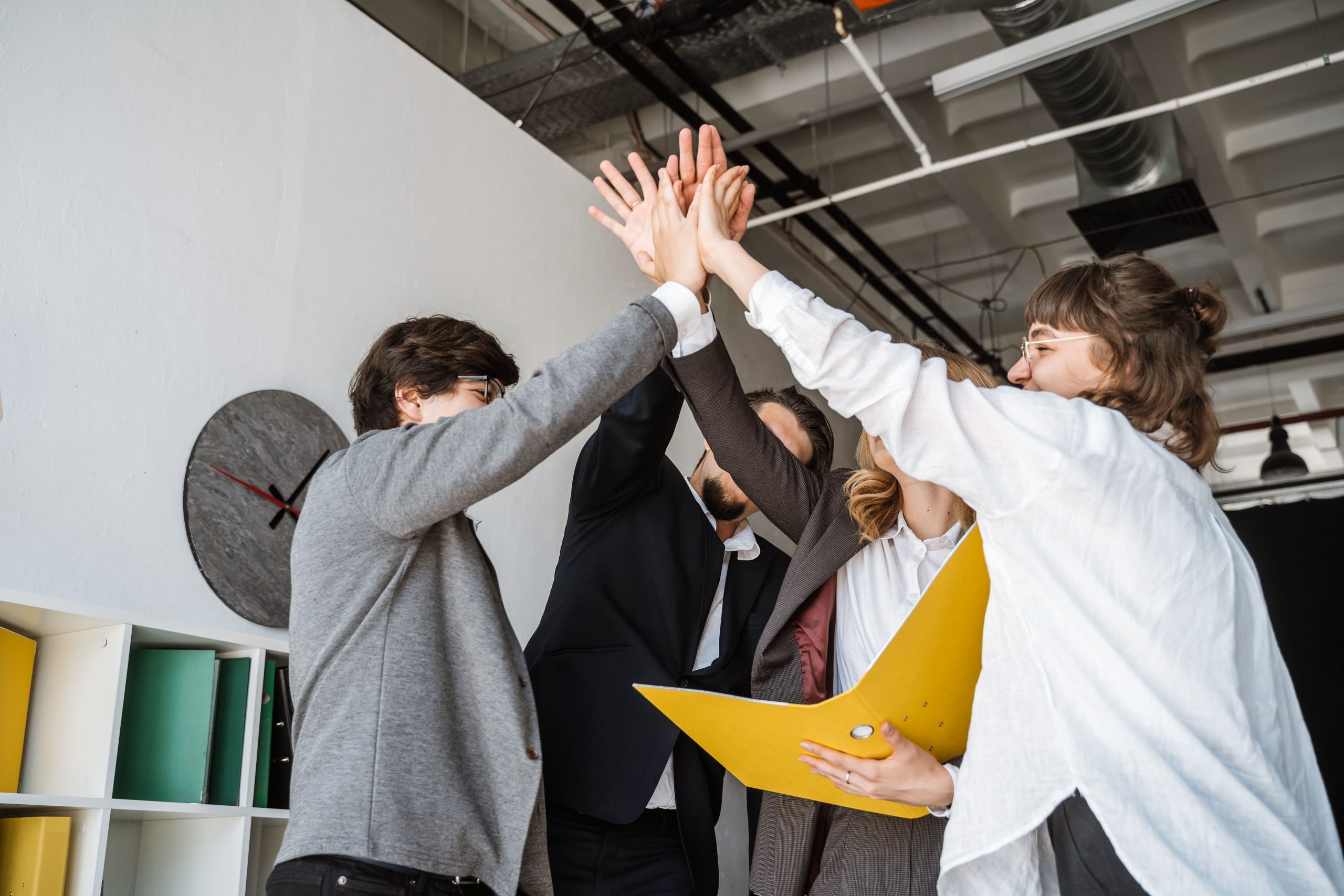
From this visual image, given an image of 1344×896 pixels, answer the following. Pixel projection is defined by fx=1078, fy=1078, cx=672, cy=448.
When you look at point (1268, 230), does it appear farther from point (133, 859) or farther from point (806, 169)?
point (133, 859)

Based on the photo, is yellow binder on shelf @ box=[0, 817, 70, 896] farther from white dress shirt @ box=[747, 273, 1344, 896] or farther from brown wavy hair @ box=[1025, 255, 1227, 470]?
brown wavy hair @ box=[1025, 255, 1227, 470]

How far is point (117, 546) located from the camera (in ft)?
7.68

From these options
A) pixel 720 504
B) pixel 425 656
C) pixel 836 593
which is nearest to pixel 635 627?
pixel 836 593

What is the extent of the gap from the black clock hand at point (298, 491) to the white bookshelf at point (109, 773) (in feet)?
1.62

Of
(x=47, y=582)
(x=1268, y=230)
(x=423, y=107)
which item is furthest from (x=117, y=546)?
(x=1268, y=230)

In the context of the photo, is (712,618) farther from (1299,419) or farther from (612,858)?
(1299,419)

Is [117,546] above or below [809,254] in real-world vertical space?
below

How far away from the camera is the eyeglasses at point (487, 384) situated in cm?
167

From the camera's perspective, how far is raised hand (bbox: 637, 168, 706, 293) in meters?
1.56

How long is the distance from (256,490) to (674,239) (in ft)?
5.03

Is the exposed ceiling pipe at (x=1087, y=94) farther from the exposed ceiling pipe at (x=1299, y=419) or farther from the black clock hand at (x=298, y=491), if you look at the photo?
the exposed ceiling pipe at (x=1299, y=419)

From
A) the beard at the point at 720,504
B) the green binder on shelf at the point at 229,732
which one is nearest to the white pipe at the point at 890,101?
the beard at the point at 720,504

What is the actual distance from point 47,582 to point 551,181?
92.2 inches

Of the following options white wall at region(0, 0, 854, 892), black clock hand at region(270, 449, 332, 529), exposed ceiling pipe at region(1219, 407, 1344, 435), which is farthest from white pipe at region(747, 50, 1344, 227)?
exposed ceiling pipe at region(1219, 407, 1344, 435)
